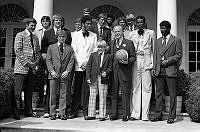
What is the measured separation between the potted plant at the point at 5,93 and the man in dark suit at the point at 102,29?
2.40 meters

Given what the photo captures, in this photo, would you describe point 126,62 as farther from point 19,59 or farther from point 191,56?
point 191,56

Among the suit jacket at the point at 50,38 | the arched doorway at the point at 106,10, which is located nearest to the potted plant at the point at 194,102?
the suit jacket at the point at 50,38

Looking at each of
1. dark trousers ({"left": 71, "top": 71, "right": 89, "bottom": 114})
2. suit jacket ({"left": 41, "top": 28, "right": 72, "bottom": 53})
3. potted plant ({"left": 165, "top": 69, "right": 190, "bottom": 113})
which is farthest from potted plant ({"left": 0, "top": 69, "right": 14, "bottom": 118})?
potted plant ({"left": 165, "top": 69, "right": 190, "bottom": 113})

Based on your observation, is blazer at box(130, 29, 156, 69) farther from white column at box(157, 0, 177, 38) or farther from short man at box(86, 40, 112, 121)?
white column at box(157, 0, 177, 38)

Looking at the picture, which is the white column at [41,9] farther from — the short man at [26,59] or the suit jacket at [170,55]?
the suit jacket at [170,55]

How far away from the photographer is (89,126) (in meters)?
6.00

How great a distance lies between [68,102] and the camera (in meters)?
6.98

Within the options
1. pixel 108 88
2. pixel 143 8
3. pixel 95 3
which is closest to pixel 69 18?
pixel 95 3

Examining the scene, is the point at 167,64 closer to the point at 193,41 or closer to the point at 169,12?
the point at 169,12

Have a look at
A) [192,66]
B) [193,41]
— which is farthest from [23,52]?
[193,41]

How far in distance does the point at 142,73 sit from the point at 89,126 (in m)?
1.84

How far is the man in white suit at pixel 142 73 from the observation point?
22.8 ft

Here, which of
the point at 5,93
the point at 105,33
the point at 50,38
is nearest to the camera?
the point at 5,93

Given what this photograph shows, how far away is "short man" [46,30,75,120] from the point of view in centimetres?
677
